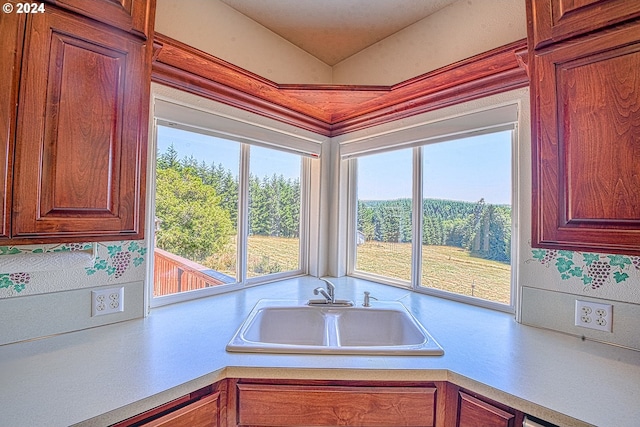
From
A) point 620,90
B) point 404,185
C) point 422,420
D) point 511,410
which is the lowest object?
point 422,420

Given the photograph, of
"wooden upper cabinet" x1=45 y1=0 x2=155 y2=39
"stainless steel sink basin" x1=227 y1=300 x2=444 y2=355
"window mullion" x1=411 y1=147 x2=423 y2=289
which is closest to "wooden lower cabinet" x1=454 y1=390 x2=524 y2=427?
"stainless steel sink basin" x1=227 y1=300 x2=444 y2=355

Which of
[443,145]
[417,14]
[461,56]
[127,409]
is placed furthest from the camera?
[443,145]

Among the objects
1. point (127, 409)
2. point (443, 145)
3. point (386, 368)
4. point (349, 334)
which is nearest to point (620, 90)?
point (443, 145)

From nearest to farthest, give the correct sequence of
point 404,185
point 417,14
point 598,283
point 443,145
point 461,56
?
point 598,283 < point 461,56 < point 417,14 < point 443,145 < point 404,185

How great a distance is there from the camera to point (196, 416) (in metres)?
0.88

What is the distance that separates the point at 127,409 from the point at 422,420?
887 millimetres

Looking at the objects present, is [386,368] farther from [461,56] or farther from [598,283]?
[461,56]

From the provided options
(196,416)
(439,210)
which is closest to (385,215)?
(439,210)

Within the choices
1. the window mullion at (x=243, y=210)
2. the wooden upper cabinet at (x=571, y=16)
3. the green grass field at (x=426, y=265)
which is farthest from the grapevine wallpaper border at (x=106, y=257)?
the wooden upper cabinet at (x=571, y=16)

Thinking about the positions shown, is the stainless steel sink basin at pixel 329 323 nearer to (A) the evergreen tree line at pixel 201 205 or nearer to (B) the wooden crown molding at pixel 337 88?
(A) the evergreen tree line at pixel 201 205

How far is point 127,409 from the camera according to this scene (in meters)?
0.74

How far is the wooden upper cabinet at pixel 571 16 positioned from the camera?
2.68ft

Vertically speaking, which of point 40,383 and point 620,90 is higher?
point 620,90

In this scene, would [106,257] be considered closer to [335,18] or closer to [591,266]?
[335,18]
